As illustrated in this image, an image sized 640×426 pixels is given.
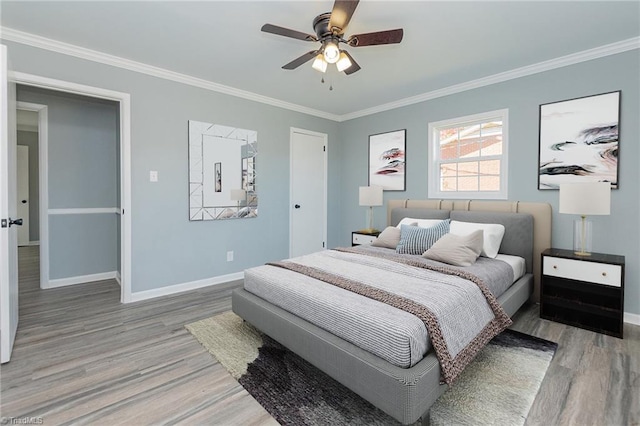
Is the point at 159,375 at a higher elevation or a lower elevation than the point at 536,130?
lower

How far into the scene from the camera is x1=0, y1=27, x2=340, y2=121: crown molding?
2650 mm

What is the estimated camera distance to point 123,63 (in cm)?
316

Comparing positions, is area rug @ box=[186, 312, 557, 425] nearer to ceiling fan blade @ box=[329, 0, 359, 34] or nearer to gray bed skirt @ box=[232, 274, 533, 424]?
gray bed skirt @ box=[232, 274, 533, 424]

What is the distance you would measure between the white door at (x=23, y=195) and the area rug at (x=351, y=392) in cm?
632

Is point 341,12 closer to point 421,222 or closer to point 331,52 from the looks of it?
point 331,52

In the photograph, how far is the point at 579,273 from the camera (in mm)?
2662

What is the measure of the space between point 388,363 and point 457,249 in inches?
63.1

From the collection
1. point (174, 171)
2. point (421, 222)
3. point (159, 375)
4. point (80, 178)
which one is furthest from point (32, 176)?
point (421, 222)

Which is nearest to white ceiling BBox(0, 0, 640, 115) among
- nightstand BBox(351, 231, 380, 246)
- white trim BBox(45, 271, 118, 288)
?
nightstand BBox(351, 231, 380, 246)

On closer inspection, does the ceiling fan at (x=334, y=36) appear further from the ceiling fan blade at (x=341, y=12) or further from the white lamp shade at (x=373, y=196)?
the white lamp shade at (x=373, y=196)

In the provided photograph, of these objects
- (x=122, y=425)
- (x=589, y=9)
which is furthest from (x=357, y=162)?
(x=122, y=425)

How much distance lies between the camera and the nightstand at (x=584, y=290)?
98.6 inches

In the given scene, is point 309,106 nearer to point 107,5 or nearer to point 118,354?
point 107,5

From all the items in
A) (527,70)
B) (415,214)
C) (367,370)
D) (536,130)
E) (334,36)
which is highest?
(527,70)
